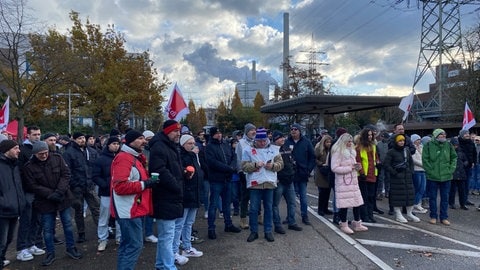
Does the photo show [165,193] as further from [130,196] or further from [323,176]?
[323,176]

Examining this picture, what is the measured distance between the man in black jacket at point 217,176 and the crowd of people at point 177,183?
21mm

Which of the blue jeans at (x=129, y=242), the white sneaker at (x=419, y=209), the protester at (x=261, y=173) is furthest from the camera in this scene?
the white sneaker at (x=419, y=209)

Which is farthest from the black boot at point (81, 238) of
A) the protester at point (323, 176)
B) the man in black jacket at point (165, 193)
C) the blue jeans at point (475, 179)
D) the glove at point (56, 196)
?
the blue jeans at point (475, 179)

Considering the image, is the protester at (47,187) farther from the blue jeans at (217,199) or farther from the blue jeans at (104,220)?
the blue jeans at (217,199)

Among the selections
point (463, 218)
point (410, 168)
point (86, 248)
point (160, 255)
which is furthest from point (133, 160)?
point (463, 218)

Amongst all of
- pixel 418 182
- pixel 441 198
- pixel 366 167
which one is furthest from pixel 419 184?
pixel 366 167

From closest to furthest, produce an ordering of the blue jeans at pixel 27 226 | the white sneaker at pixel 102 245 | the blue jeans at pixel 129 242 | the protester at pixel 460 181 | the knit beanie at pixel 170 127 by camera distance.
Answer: the blue jeans at pixel 129 242 < the knit beanie at pixel 170 127 < the blue jeans at pixel 27 226 < the white sneaker at pixel 102 245 < the protester at pixel 460 181

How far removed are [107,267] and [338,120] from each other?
41142 millimetres

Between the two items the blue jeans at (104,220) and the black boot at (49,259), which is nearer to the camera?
the black boot at (49,259)

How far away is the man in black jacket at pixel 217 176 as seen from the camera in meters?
7.23

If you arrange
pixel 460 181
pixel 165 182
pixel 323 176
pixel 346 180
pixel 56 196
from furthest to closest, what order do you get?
pixel 460 181 → pixel 323 176 → pixel 346 180 → pixel 56 196 → pixel 165 182

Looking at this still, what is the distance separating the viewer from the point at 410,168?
8461mm

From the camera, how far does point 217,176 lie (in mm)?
7379

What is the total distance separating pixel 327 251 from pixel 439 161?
3.85 metres
